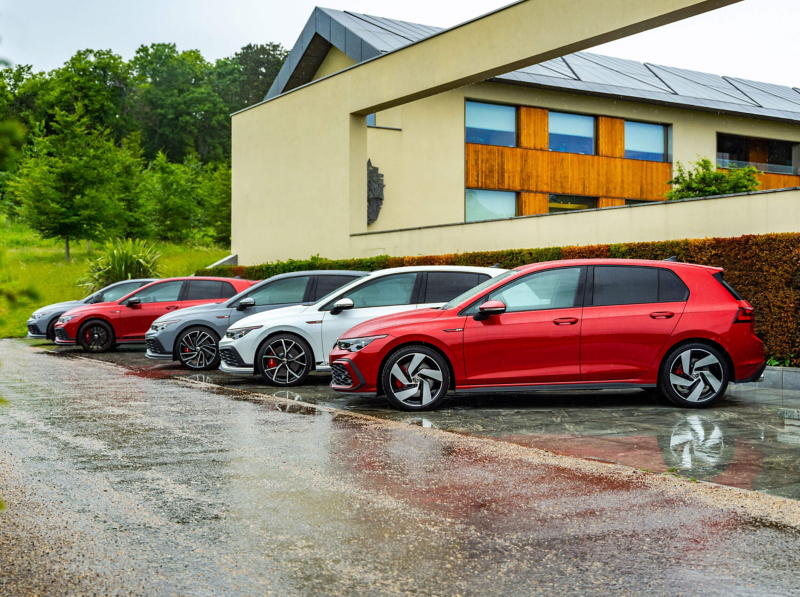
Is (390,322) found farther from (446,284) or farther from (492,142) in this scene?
(492,142)

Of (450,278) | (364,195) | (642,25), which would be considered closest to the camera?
(450,278)

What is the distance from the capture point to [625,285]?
9.03 metres

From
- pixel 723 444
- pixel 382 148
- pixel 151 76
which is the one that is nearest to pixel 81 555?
pixel 723 444

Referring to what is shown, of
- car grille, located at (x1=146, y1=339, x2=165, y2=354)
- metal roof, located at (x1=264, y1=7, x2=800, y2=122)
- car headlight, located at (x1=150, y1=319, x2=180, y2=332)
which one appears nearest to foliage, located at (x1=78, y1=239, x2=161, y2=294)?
metal roof, located at (x1=264, y1=7, x2=800, y2=122)

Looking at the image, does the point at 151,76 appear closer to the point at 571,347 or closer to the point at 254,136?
the point at 254,136

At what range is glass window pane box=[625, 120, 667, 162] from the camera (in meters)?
27.8

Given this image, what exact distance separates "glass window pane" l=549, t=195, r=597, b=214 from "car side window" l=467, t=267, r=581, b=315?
1790 centimetres

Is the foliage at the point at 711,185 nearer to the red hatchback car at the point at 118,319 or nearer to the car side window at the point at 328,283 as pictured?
the car side window at the point at 328,283

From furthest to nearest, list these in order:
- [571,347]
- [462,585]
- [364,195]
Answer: [364,195]
[571,347]
[462,585]

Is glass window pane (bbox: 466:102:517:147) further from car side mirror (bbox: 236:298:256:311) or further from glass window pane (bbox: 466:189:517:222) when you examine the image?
car side mirror (bbox: 236:298:256:311)

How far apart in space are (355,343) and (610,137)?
20.7 m

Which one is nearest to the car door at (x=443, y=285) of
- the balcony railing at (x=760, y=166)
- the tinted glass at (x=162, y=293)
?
the tinted glass at (x=162, y=293)

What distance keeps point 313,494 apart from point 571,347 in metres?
4.42

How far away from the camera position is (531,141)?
2602 centimetres
